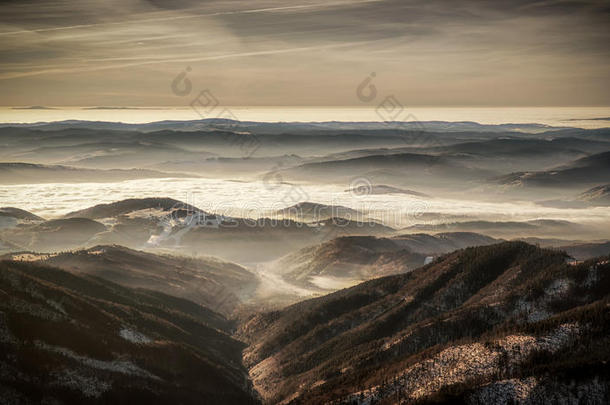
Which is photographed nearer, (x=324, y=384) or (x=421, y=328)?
(x=324, y=384)

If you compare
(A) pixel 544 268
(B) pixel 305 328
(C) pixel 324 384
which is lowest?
(B) pixel 305 328

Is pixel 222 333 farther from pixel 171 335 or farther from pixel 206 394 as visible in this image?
pixel 206 394

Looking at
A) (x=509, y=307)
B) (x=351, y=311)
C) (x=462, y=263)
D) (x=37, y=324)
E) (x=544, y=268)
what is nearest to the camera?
(x=37, y=324)

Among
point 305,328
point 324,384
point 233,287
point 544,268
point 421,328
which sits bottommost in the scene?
point 233,287

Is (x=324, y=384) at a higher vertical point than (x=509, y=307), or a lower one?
lower

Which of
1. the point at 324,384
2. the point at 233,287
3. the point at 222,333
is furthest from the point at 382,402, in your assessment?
the point at 233,287

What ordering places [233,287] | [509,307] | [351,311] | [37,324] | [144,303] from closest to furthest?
[37,324] → [509,307] → [351,311] → [144,303] → [233,287]

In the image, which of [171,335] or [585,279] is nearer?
[585,279]

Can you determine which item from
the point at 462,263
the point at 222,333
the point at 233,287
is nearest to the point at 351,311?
the point at 462,263

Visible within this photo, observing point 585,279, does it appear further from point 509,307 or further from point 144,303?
point 144,303
